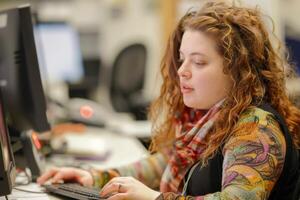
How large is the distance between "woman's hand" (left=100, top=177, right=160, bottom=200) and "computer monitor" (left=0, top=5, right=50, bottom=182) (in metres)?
0.52

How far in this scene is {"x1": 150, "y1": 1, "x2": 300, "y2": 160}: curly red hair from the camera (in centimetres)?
133

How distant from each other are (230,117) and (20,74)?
2.47 ft

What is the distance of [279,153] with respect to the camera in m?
1.25

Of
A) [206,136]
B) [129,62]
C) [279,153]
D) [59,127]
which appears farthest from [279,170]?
[129,62]

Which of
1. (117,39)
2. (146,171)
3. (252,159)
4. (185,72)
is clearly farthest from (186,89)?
(117,39)

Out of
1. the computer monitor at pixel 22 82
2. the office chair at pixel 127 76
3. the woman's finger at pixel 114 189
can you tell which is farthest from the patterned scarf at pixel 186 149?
the office chair at pixel 127 76

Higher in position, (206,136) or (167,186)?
(206,136)

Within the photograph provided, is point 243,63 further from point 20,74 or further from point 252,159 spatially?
point 20,74

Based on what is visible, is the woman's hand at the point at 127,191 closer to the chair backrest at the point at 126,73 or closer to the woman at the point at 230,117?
the woman at the point at 230,117

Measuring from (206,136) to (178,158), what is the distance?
162mm

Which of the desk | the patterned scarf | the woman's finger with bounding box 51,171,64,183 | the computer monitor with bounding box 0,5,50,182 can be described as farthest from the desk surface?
the patterned scarf

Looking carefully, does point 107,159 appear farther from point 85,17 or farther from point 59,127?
point 85,17

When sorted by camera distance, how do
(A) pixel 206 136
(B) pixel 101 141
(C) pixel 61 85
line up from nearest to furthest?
(A) pixel 206 136, (B) pixel 101 141, (C) pixel 61 85

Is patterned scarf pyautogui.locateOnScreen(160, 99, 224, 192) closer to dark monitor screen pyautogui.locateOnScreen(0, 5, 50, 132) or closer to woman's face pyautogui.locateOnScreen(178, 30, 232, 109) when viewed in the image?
woman's face pyautogui.locateOnScreen(178, 30, 232, 109)
